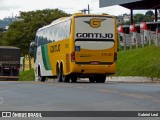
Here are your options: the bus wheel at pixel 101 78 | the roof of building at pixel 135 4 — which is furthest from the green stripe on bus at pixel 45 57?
the roof of building at pixel 135 4

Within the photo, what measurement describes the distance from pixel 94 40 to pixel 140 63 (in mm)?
10758

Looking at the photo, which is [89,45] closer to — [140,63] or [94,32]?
[94,32]

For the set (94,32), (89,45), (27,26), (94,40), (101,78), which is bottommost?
(101,78)

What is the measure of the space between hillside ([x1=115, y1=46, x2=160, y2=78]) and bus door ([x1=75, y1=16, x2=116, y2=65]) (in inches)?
278

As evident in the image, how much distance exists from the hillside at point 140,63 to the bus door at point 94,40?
7052 millimetres

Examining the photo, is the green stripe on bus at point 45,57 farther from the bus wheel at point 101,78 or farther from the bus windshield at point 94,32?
the bus windshield at point 94,32

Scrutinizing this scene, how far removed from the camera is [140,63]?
1580 inches

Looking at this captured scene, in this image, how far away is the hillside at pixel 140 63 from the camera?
3750 cm

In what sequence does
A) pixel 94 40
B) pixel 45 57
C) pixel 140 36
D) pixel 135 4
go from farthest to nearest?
1. pixel 135 4
2. pixel 140 36
3. pixel 45 57
4. pixel 94 40

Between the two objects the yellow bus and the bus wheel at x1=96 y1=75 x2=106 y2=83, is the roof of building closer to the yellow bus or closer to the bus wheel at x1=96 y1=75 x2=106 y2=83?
the bus wheel at x1=96 y1=75 x2=106 y2=83

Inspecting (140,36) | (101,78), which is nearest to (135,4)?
(140,36)

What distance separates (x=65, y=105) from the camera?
1527cm

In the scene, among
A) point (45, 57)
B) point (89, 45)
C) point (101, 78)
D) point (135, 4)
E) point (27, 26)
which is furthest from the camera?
point (27, 26)

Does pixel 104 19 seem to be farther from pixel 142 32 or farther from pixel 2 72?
pixel 2 72
